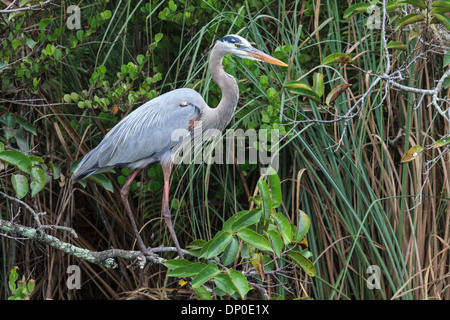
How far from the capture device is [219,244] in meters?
1.55

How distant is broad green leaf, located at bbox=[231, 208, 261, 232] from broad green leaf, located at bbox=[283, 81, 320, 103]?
40cm

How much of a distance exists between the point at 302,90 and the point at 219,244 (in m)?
0.54

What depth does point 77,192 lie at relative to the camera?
120 inches

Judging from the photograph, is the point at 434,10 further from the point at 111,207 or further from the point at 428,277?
the point at 111,207

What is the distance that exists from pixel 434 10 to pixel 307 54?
1075mm

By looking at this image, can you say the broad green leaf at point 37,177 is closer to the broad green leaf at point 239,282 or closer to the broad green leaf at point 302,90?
the broad green leaf at point 239,282

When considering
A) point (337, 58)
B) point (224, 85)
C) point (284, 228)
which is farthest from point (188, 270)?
point (224, 85)

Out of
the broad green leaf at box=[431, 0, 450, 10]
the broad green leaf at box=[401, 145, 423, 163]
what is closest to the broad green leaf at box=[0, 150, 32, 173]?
the broad green leaf at box=[401, 145, 423, 163]

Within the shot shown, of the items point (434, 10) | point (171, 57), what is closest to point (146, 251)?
point (171, 57)

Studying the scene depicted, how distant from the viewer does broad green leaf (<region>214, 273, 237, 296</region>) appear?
1536 mm

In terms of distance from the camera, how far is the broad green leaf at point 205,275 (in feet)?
5.03

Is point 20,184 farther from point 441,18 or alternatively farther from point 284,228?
point 441,18

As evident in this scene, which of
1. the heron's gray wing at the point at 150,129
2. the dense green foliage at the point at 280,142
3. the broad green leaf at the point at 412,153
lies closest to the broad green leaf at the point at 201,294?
the dense green foliage at the point at 280,142

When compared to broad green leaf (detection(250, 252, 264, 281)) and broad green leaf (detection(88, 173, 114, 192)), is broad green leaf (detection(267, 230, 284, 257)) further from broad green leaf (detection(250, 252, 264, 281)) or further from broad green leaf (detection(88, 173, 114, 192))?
broad green leaf (detection(88, 173, 114, 192))
